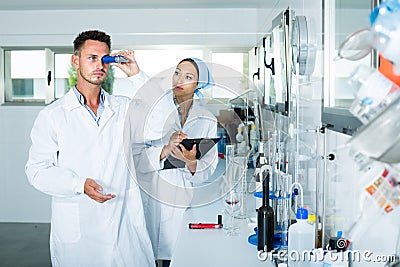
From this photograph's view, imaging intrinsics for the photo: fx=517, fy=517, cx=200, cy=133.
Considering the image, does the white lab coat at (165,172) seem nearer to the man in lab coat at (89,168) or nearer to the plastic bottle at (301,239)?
the man in lab coat at (89,168)

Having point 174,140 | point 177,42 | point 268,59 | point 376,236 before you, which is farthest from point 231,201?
point 177,42

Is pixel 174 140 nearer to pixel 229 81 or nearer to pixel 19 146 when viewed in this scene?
pixel 229 81

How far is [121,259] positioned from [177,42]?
3297 mm

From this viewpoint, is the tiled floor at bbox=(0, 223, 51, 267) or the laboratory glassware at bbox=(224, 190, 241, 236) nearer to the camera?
the laboratory glassware at bbox=(224, 190, 241, 236)

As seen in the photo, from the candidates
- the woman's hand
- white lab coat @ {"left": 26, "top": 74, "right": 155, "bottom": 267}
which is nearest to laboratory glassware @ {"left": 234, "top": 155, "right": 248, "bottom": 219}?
the woman's hand

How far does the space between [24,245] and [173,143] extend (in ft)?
10.0

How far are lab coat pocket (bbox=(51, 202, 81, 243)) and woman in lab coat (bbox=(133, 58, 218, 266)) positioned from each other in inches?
13.8

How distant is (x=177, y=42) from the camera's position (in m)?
5.31

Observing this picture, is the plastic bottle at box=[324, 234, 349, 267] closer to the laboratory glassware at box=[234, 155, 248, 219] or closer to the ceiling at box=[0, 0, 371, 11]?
the laboratory glassware at box=[234, 155, 248, 219]

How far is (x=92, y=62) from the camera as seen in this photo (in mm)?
2389

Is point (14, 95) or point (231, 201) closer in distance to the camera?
point (231, 201)

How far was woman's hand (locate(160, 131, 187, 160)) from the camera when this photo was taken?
2.41 m

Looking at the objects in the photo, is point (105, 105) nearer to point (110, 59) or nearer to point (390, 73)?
point (110, 59)

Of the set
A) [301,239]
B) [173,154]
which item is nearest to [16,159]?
[173,154]
